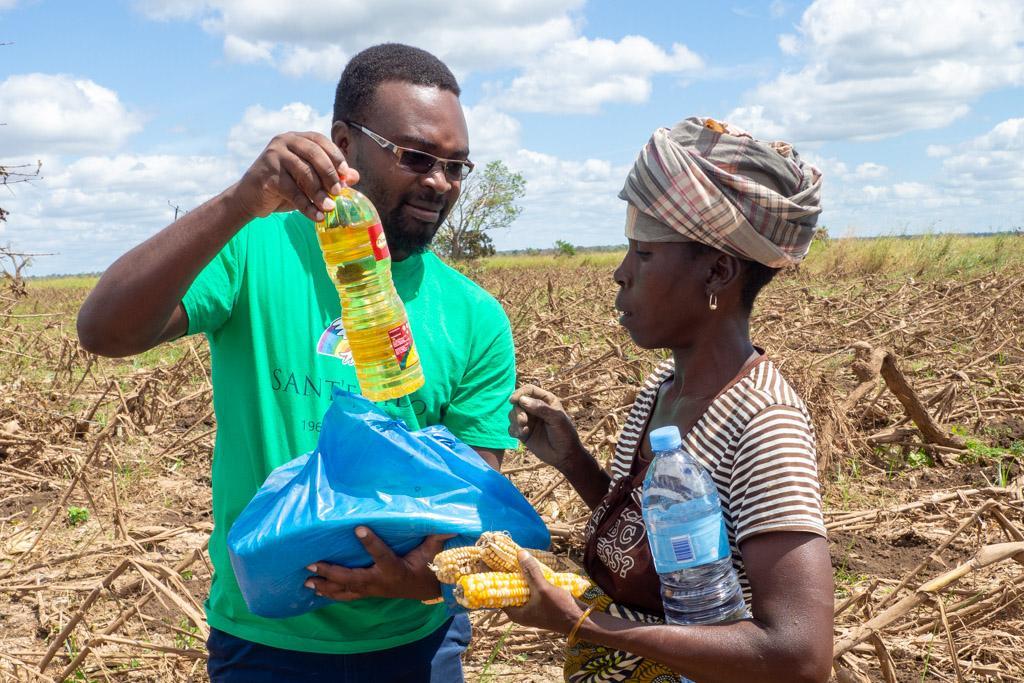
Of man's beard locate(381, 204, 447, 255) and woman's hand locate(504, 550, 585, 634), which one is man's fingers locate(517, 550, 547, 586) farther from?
man's beard locate(381, 204, 447, 255)

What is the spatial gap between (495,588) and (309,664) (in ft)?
2.02

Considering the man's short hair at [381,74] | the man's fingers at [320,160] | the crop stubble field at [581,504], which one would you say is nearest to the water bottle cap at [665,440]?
the man's fingers at [320,160]

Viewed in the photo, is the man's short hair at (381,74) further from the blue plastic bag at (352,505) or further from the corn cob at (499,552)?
the corn cob at (499,552)

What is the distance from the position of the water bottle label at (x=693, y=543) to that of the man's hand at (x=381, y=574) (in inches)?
17.4

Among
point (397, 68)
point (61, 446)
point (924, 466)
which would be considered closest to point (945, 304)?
point (924, 466)

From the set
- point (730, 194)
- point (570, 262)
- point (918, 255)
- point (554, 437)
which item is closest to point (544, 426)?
point (554, 437)

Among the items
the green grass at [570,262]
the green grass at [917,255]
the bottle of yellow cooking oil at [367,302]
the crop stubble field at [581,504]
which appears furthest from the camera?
the green grass at [570,262]

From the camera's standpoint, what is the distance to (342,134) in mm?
2209

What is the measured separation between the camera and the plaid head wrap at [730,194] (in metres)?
1.65

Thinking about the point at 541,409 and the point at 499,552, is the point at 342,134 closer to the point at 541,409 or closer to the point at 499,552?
the point at 541,409

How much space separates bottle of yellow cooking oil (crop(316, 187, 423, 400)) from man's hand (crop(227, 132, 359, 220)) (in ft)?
0.63

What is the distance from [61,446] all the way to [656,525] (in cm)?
559

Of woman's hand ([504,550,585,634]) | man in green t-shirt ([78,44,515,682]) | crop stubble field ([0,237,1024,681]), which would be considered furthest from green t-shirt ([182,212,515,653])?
crop stubble field ([0,237,1024,681])

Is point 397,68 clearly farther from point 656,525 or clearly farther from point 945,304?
point 945,304
